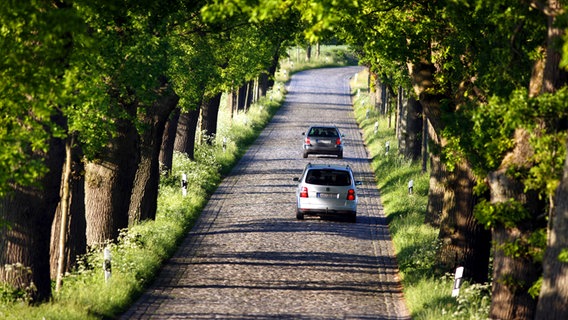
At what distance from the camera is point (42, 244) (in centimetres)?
1587

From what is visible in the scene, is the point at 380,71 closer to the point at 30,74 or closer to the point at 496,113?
the point at 496,113

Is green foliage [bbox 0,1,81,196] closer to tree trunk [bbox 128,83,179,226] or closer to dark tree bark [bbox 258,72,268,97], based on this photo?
tree trunk [bbox 128,83,179,226]

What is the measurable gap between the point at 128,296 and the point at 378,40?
6.16 meters

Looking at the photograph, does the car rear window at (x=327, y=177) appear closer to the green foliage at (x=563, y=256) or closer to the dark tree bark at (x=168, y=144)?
the dark tree bark at (x=168, y=144)

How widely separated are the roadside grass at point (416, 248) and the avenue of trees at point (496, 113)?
649mm

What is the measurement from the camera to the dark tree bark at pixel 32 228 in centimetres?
1541

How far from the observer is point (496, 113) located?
12398 mm

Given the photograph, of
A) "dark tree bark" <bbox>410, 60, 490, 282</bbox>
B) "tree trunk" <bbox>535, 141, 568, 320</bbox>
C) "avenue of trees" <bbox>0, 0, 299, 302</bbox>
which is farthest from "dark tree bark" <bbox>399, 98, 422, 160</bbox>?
"tree trunk" <bbox>535, 141, 568, 320</bbox>

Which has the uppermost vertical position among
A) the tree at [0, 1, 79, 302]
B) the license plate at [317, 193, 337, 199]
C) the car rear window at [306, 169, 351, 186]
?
the tree at [0, 1, 79, 302]

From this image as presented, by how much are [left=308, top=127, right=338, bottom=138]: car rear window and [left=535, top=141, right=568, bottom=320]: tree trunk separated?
3309cm

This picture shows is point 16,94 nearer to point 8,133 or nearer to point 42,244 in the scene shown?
point 8,133

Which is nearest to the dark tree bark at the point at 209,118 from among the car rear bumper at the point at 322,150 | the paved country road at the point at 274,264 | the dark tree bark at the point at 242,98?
the car rear bumper at the point at 322,150

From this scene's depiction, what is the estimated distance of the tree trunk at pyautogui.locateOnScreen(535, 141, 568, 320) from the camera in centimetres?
1155

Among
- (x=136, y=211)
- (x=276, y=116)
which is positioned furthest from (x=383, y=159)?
(x=276, y=116)
